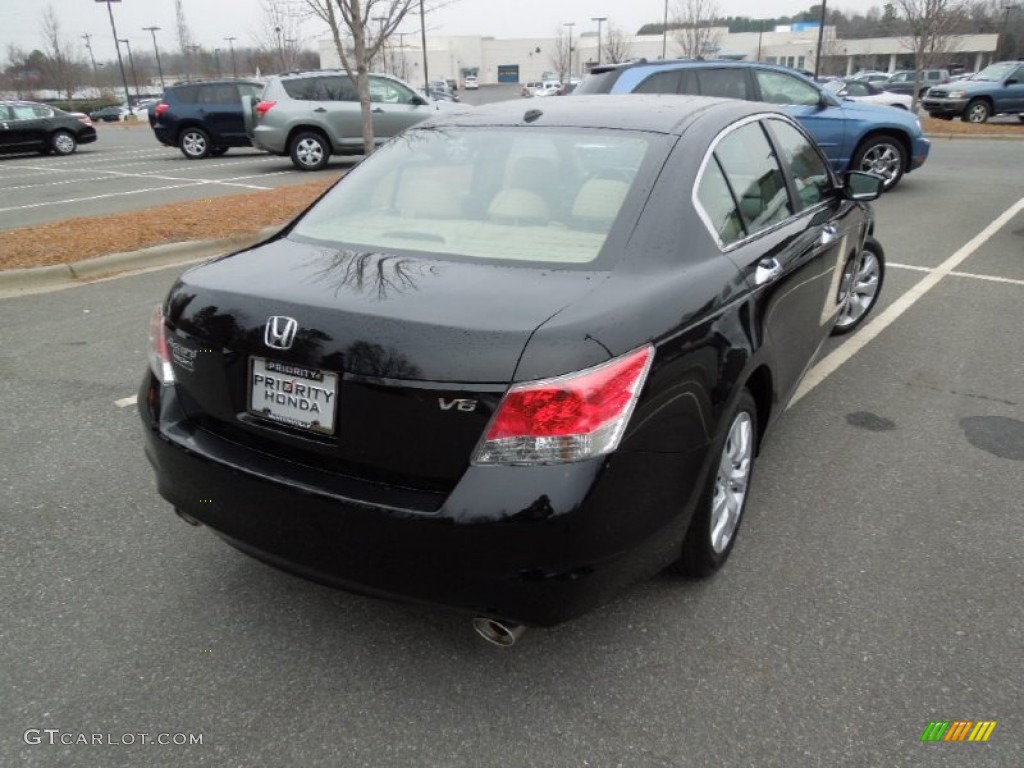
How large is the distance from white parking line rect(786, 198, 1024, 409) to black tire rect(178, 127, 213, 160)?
16742 mm

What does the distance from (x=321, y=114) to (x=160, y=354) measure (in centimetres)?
1380

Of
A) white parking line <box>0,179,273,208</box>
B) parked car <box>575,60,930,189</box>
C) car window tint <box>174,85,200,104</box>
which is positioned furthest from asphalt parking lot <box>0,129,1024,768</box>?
car window tint <box>174,85,200,104</box>

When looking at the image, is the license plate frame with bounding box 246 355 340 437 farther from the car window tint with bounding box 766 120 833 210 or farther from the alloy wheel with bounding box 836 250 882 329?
the alloy wheel with bounding box 836 250 882 329

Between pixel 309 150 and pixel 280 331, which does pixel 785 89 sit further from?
pixel 280 331

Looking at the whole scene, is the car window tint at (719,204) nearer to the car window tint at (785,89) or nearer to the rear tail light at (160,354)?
the rear tail light at (160,354)

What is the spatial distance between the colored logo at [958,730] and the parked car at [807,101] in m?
8.51

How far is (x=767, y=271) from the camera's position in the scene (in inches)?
115

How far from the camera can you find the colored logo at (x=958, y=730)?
2150mm

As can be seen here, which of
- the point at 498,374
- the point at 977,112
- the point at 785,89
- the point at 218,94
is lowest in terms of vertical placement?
the point at 977,112

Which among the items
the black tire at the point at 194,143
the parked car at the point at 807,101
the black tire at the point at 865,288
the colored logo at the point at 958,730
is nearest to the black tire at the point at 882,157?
the parked car at the point at 807,101

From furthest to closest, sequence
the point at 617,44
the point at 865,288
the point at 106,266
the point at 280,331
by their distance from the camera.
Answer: the point at 617,44, the point at 106,266, the point at 865,288, the point at 280,331

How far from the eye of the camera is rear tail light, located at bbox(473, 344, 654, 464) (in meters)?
1.94

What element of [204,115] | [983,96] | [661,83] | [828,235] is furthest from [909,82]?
[828,235]

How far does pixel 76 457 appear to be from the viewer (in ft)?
12.3
